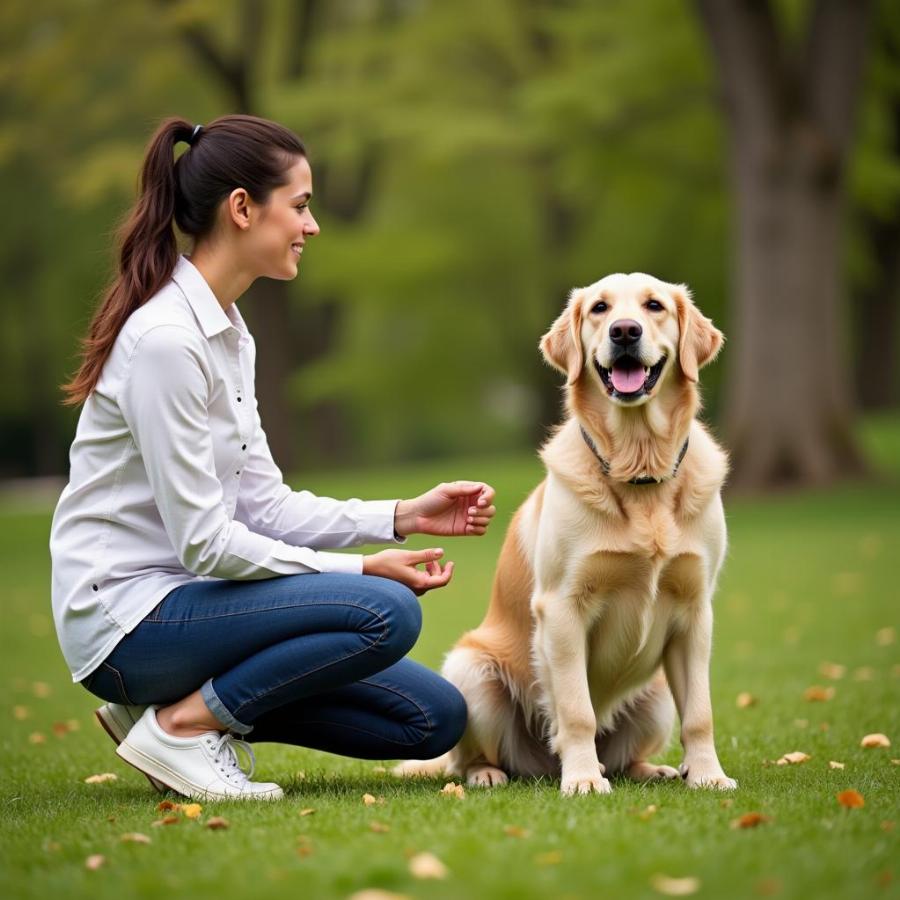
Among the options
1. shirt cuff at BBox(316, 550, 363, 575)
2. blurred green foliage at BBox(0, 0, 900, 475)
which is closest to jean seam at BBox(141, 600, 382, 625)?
shirt cuff at BBox(316, 550, 363, 575)

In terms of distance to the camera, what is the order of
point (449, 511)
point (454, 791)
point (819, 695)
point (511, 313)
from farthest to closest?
1. point (511, 313)
2. point (819, 695)
3. point (449, 511)
4. point (454, 791)

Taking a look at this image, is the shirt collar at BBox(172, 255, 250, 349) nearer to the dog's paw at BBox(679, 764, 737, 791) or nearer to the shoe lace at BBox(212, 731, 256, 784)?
the shoe lace at BBox(212, 731, 256, 784)

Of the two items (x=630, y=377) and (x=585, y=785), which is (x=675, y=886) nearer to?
(x=585, y=785)

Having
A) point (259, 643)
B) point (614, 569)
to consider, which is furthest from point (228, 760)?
point (614, 569)

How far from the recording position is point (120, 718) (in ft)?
13.4

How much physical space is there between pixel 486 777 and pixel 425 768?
0.34m

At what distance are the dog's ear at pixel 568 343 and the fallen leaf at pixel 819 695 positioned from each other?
2259mm

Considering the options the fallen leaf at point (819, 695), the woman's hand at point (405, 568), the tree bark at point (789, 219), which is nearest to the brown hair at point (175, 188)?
the woman's hand at point (405, 568)

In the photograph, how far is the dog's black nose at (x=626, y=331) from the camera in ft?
13.5

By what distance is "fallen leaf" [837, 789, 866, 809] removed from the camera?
351 centimetres

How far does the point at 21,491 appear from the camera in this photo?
32219 millimetres

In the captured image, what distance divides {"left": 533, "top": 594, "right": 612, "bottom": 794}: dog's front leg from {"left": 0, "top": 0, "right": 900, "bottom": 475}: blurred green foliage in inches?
440

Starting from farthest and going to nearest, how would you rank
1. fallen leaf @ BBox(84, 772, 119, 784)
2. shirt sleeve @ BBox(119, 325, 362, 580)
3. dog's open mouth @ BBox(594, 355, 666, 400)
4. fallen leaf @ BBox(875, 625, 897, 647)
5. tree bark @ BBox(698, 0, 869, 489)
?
tree bark @ BBox(698, 0, 869, 489) < fallen leaf @ BBox(875, 625, 897, 647) < fallen leaf @ BBox(84, 772, 119, 784) < dog's open mouth @ BBox(594, 355, 666, 400) < shirt sleeve @ BBox(119, 325, 362, 580)

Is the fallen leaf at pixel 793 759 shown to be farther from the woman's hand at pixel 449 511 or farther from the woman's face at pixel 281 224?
→ the woman's face at pixel 281 224
